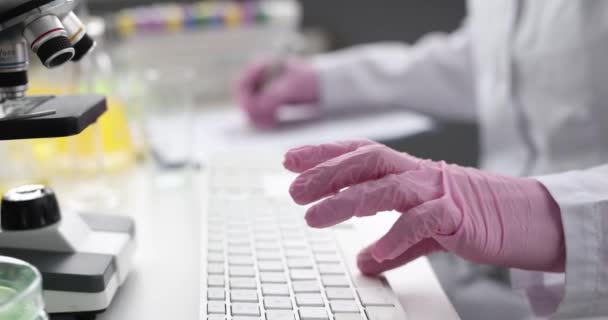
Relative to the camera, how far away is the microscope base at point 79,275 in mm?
622

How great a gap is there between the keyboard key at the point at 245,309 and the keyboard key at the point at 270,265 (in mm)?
76

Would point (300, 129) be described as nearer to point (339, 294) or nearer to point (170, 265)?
point (170, 265)

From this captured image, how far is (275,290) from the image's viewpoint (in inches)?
25.1

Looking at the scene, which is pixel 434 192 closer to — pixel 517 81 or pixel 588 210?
pixel 588 210

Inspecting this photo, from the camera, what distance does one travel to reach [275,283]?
0.65 m

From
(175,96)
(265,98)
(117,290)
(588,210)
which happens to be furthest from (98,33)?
(588,210)

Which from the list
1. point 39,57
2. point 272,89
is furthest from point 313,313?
point 272,89

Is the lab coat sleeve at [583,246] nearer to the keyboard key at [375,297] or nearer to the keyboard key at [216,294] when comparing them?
the keyboard key at [375,297]

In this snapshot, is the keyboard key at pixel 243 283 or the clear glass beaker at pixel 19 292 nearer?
the clear glass beaker at pixel 19 292

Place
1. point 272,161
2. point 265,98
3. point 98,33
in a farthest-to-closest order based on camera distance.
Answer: point 265,98 → point 98,33 → point 272,161

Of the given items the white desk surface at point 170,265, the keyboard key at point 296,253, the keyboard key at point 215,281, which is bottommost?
the white desk surface at point 170,265

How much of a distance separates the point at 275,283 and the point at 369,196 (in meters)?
0.13

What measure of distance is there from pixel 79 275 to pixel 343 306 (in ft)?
0.84

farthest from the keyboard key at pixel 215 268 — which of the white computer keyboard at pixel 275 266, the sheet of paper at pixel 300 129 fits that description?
the sheet of paper at pixel 300 129
